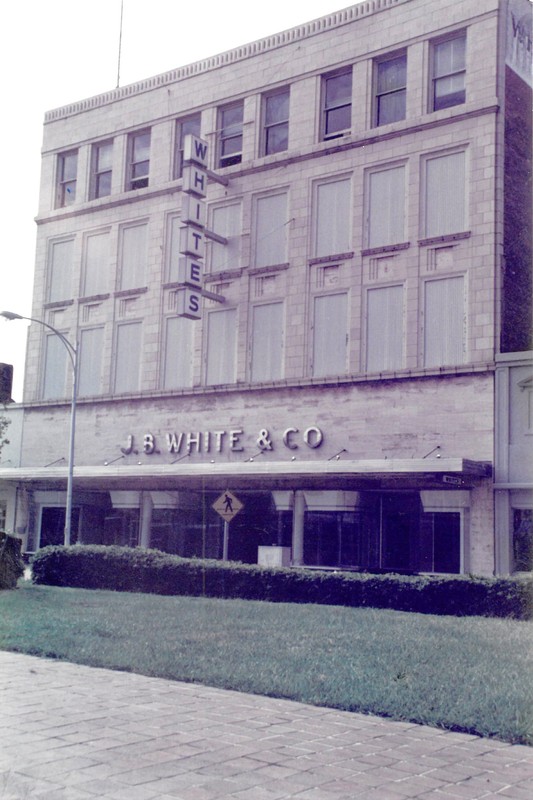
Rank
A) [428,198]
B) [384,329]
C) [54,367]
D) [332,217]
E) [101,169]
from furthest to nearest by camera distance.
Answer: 1. [101,169]
2. [54,367]
3. [332,217]
4. [384,329]
5. [428,198]

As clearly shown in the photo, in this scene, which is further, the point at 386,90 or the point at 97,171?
the point at 97,171

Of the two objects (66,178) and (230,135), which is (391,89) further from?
(66,178)

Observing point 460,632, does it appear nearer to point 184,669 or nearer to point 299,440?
point 184,669

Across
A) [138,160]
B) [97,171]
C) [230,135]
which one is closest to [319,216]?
[230,135]

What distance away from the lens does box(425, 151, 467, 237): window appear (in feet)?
86.8

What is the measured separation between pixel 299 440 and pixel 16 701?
68.4ft

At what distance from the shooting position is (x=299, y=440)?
28.3m

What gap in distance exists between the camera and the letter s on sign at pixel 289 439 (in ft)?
93.2

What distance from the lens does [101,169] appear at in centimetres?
3594

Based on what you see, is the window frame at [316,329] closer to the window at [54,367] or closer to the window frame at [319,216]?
the window frame at [319,216]

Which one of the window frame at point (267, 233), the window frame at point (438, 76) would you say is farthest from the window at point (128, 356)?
the window frame at point (438, 76)

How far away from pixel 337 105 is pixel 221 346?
29.0ft

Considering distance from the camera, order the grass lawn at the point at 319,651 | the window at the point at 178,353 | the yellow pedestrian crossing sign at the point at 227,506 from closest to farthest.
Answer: the grass lawn at the point at 319,651, the yellow pedestrian crossing sign at the point at 227,506, the window at the point at 178,353

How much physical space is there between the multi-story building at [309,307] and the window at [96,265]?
0.30ft
